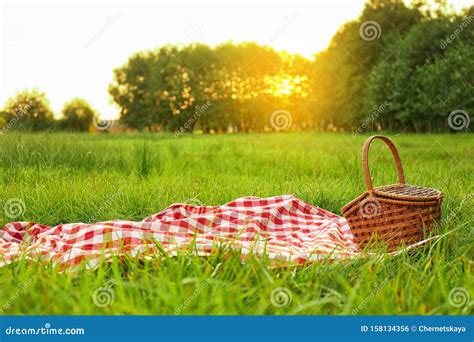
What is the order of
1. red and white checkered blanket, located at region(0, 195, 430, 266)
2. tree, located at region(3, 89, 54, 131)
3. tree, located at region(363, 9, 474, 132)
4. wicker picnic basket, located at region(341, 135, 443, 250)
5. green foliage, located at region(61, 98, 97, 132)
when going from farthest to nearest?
tree, located at region(363, 9, 474, 132) < green foliage, located at region(61, 98, 97, 132) < tree, located at region(3, 89, 54, 131) < wicker picnic basket, located at region(341, 135, 443, 250) < red and white checkered blanket, located at region(0, 195, 430, 266)

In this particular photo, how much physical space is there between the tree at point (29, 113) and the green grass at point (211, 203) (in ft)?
1.06

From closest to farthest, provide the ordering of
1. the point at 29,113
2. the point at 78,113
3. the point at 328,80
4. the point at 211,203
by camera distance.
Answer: the point at 211,203
the point at 29,113
the point at 78,113
the point at 328,80

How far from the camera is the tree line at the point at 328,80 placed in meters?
13.2

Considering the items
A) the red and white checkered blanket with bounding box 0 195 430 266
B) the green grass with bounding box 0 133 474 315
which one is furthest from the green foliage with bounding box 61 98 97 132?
the red and white checkered blanket with bounding box 0 195 430 266

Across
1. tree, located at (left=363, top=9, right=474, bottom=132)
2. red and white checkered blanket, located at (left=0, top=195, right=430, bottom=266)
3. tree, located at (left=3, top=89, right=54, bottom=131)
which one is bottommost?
red and white checkered blanket, located at (left=0, top=195, right=430, bottom=266)

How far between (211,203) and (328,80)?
56.9 feet

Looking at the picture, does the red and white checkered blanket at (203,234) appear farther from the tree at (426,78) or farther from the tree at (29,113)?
the tree at (426,78)

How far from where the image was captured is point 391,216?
3119mm

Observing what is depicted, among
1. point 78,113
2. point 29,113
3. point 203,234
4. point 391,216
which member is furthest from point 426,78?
point 203,234

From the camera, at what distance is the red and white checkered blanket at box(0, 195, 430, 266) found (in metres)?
2.77

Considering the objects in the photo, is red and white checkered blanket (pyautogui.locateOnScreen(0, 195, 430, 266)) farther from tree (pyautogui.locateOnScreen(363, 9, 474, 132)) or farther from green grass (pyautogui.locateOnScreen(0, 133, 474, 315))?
tree (pyautogui.locateOnScreen(363, 9, 474, 132))

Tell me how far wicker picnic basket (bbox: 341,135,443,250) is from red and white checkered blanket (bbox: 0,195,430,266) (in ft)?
0.50

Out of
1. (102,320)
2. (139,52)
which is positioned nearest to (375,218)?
(102,320)

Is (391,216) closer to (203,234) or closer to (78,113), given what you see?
(203,234)
